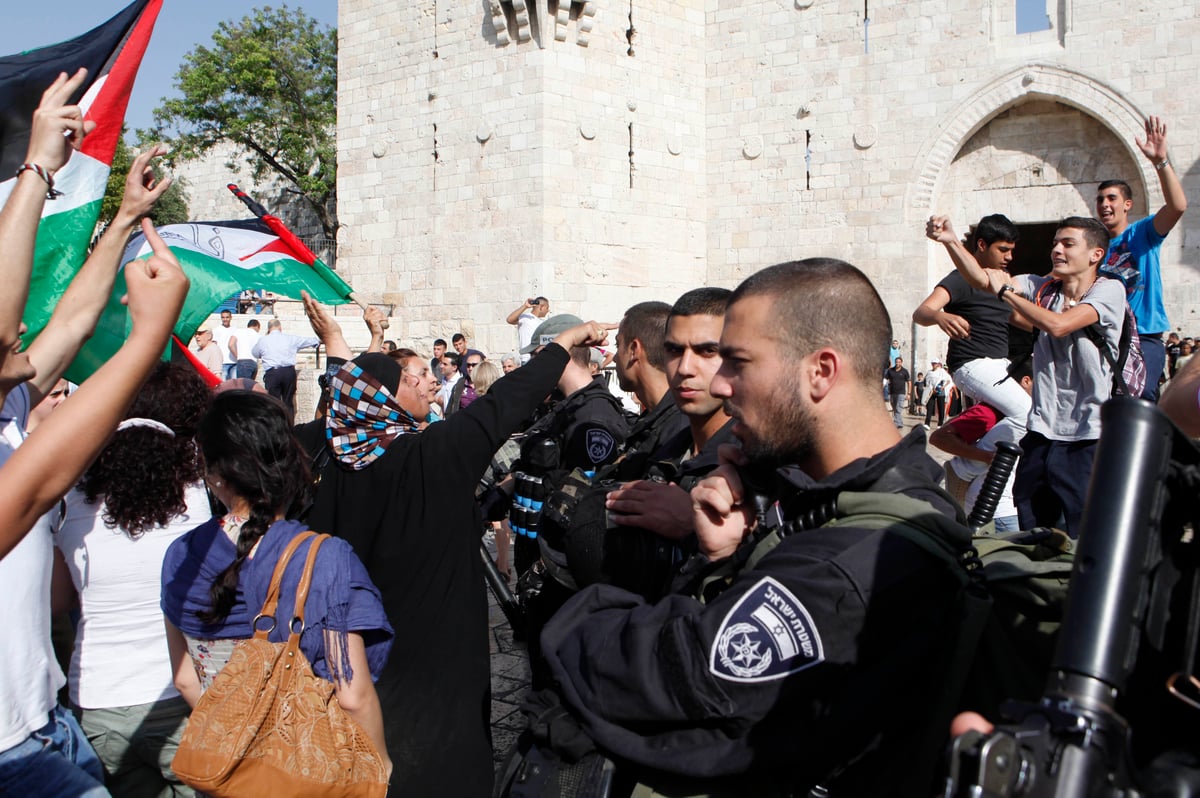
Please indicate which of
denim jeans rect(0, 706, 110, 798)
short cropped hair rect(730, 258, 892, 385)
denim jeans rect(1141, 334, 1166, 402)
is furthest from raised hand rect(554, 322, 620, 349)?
denim jeans rect(1141, 334, 1166, 402)

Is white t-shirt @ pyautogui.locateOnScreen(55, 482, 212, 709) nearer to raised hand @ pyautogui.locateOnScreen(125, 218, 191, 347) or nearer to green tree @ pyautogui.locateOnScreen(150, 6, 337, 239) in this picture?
raised hand @ pyautogui.locateOnScreen(125, 218, 191, 347)

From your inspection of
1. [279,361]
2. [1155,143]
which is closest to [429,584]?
[1155,143]

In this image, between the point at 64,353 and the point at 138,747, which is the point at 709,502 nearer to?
the point at 64,353

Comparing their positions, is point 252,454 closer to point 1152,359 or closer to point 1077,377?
point 1077,377

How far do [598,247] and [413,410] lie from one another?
1258 cm

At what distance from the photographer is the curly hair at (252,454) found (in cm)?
228

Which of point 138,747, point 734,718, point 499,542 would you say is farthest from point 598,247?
point 734,718

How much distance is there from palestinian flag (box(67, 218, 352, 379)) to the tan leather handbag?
286cm

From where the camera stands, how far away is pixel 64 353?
2.24 meters

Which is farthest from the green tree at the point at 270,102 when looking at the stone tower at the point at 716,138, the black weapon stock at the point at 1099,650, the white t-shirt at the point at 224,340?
the black weapon stock at the point at 1099,650

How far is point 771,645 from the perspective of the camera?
4.26 feet

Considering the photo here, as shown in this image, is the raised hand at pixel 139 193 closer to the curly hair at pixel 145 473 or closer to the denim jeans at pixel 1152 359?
the curly hair at pixel 145 473

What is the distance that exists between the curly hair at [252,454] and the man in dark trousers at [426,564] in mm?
284

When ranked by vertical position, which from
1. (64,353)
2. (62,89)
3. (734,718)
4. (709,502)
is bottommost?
(734,718)
